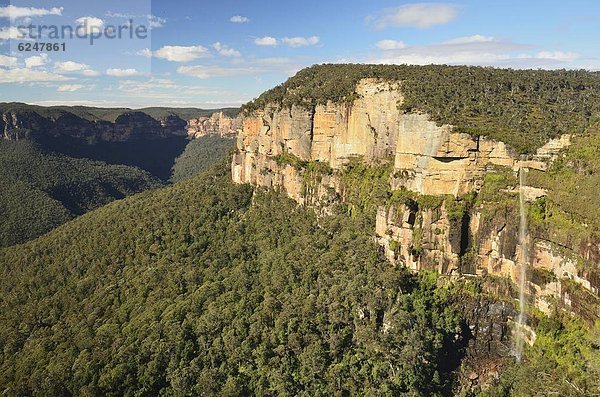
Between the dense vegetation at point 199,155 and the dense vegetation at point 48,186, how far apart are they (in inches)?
432

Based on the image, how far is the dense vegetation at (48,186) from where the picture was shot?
8169 centimetres

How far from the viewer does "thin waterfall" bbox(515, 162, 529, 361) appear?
3155 centimetres

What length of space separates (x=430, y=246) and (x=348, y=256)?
7363mm

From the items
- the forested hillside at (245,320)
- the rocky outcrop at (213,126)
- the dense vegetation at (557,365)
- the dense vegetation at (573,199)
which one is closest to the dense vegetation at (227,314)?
the forested hillside at (245,320)

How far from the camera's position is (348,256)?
39.5 metres

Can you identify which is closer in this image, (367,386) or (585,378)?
(585,378)

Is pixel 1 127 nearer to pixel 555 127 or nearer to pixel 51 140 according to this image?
pixel 51 140

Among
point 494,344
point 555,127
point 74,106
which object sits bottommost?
point 494,344

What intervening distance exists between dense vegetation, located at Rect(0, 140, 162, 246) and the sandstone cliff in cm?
5881

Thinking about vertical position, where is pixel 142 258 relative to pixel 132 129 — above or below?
below

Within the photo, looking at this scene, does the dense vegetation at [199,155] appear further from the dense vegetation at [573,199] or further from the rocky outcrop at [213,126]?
the dense vegetation at [573,199]

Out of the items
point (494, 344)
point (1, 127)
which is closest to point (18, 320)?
point (494, 344)

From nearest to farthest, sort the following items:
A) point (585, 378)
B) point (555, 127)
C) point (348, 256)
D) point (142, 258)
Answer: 1. point (585, 378)
2. point (555, 127)
3. point (348, 256)
4. point (142, 258)

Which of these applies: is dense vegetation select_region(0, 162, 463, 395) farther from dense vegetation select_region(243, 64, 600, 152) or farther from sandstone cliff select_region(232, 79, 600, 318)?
dense vegetation select_region(243, 64, 600, 152)
